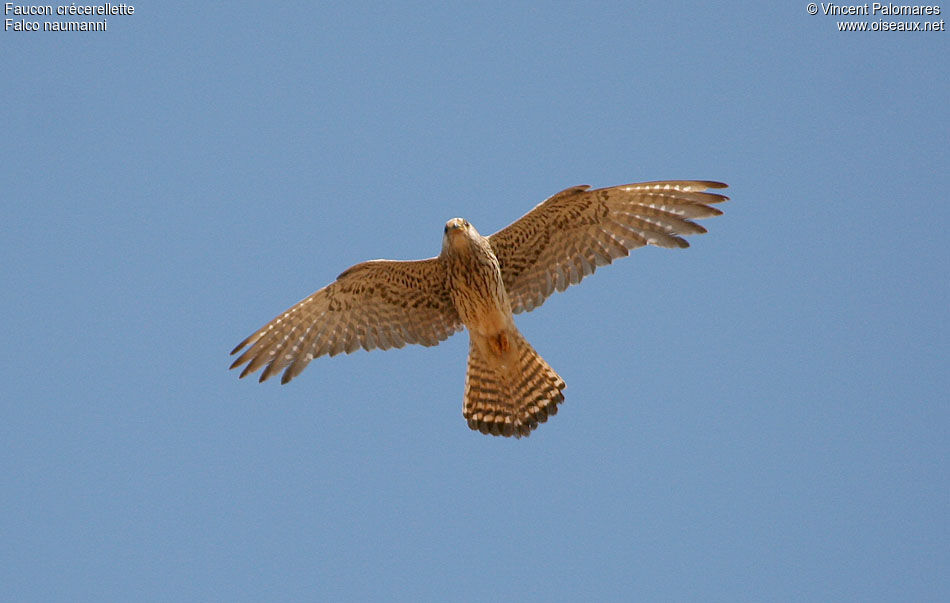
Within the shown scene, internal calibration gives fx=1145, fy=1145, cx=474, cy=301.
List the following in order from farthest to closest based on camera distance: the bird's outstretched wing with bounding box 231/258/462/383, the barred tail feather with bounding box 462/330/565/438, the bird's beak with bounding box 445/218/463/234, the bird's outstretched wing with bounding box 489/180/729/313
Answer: the bird's outstretched wing with bounding box 231/258/462/383 < the barred tail feather with bounding box 462/330/565/438 < the bird's outstretched wing with bounding box 489/180/729/313 < the bird's beak with bounding box 445/218/463/234

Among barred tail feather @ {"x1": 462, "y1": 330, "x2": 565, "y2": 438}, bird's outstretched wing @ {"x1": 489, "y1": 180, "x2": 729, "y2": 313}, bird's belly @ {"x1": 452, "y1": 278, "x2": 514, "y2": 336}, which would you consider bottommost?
barred tail feather @ {"x1": 462, "y1": 330, "x2": 565, "y2": 438}

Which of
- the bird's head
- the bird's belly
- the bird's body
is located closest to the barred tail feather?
the bird's body

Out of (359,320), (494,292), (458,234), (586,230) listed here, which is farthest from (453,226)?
(359,320)

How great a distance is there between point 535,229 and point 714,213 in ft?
6.15

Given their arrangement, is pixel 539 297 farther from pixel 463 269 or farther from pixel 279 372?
pixel 279 372

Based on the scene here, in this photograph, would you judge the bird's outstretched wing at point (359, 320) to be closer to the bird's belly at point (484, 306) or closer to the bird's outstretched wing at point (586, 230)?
the bird's belly at point (484, 306)

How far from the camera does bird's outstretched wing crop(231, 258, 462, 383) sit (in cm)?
1243

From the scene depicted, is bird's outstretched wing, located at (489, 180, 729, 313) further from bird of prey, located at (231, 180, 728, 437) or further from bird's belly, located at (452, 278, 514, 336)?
bird's belly, located at (452, 278, 514, 336)

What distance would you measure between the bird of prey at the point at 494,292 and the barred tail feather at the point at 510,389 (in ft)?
0.03

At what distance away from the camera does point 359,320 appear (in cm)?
1269

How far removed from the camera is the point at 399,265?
483 inches

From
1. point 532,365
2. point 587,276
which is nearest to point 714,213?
point 587,276

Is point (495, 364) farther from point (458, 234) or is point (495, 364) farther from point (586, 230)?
point (586, 230)

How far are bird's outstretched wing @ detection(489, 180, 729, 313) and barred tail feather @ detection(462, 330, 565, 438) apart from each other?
57 cm
